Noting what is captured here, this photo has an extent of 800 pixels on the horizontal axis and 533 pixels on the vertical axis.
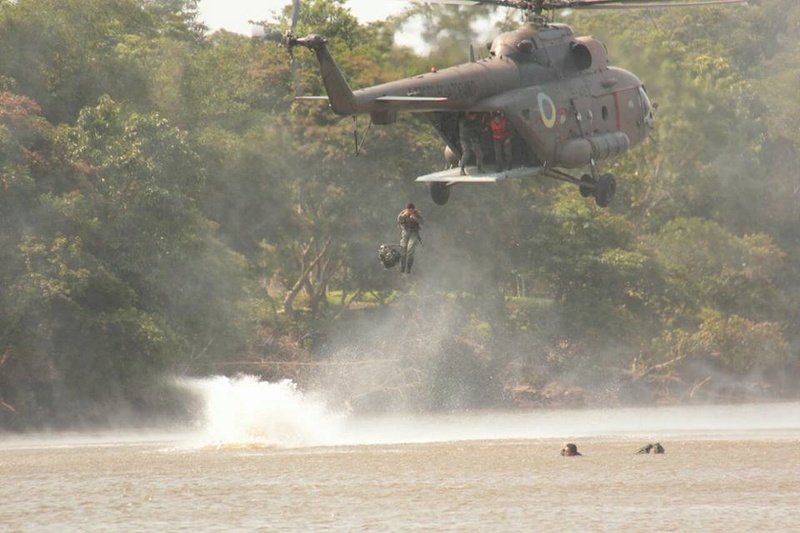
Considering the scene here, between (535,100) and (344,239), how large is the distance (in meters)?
26.2

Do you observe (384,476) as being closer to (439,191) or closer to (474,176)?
(439,191)

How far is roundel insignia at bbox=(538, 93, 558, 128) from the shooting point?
99.7 ft

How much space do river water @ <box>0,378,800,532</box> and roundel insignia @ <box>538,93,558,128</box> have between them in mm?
6222

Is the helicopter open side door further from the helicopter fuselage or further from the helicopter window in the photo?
the helicopter window

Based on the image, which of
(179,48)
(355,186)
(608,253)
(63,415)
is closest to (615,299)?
(608,253)

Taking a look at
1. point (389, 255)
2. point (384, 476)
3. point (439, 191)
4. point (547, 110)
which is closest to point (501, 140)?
point (547, 110)

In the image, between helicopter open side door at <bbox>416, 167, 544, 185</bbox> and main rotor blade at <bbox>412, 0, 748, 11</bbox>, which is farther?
helicopter open side door at <bbox>416, 167, 544, 185</bbox>

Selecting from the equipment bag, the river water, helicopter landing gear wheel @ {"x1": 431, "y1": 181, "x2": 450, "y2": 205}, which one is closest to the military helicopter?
helicopter landing gear wheel @ {"x1": 431, "y1": 181, "x2": 450, "y2": 205}

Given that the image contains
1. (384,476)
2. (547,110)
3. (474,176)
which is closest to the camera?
(474,176)

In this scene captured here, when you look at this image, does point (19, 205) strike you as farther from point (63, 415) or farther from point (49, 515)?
point (49, 515)

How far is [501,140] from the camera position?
2994 cm

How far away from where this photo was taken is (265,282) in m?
61.6

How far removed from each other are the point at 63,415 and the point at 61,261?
4.41 m

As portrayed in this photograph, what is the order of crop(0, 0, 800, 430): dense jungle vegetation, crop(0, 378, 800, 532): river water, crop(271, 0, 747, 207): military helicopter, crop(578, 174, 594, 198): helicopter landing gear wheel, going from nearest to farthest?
crop(0, 378, 800, 532): river water < crop(271, 0, 747, 207): military helicopter < crop(578, 174, 594, 198): helicopter landing gear wheel < crop(0, 0, 800, 430): dense jungle vegetation
